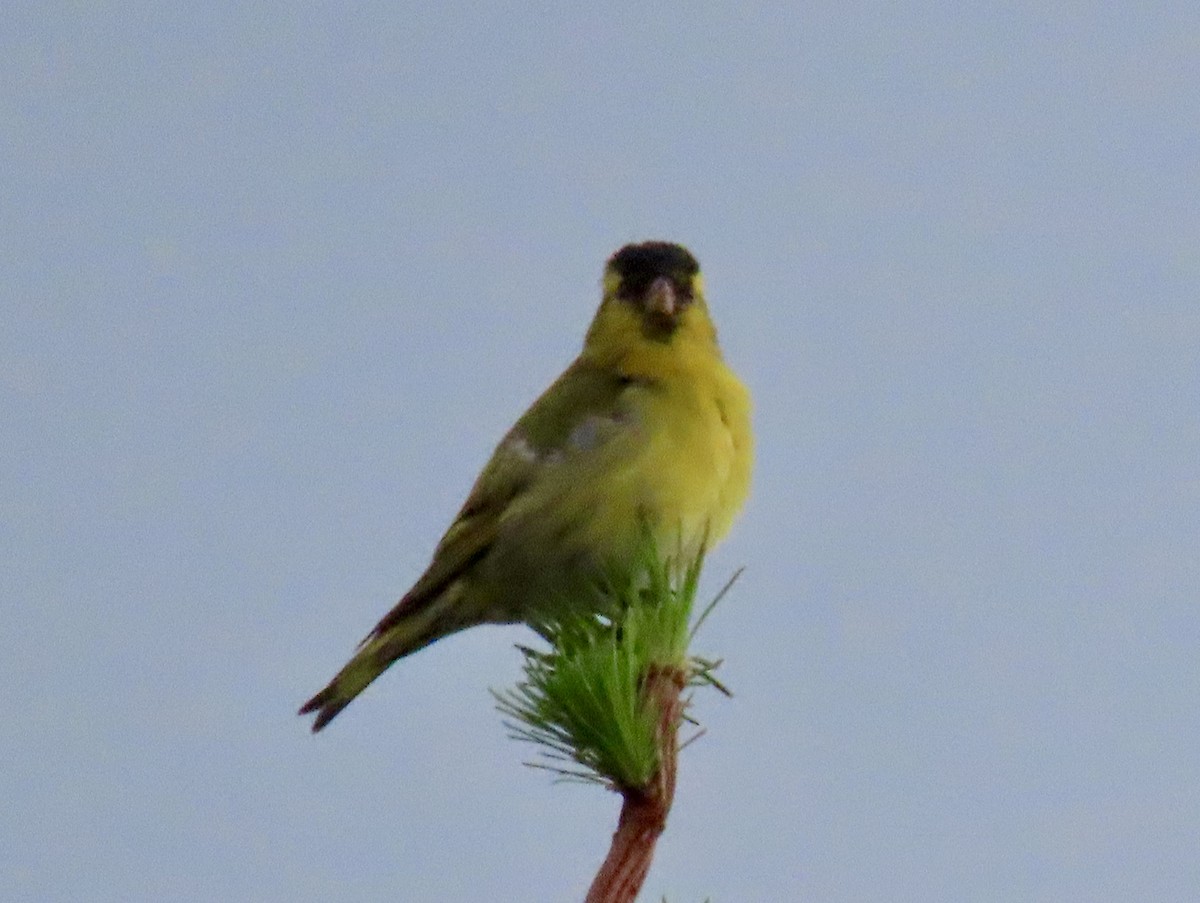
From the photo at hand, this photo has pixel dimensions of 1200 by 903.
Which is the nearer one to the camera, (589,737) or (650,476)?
(589,737)

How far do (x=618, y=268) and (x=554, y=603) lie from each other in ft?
6.71

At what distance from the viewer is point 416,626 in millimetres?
6379

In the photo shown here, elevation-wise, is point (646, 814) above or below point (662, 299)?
below

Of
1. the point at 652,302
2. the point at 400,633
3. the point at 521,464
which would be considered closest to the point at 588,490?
the point at 521,464

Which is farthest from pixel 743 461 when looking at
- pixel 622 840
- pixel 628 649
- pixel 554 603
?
pixel 622 840

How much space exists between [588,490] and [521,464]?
0.42 meters

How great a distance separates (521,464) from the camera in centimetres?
646

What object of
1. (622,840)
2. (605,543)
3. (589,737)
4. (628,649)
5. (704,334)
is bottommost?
(622,840)

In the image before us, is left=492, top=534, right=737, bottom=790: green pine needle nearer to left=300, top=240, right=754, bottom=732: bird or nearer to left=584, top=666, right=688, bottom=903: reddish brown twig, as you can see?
left=584, top=666, right=688, bottom=903: reddish brown twig

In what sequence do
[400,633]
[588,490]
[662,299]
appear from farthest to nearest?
[662,299] → [400,633] → [588,490]

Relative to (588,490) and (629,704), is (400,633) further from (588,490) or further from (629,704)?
(629,704)

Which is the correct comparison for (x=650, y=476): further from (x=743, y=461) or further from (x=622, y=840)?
(x=622, y=840)

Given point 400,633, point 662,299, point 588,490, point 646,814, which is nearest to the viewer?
point 646,814

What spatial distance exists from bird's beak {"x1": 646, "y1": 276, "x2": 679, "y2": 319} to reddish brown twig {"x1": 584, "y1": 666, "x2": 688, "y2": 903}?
3.64 meters
